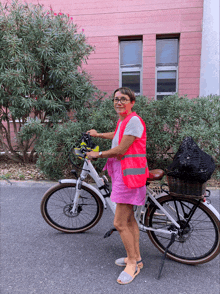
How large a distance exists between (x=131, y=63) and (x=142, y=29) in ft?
3.55

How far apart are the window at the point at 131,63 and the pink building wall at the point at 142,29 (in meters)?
0.33

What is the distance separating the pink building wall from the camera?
7.02 m

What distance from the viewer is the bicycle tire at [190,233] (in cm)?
224

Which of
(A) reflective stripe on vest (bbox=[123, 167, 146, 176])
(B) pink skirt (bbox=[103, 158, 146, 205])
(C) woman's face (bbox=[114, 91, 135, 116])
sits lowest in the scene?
(B) pink skirt (bbox=[103, 158, 146, 205])

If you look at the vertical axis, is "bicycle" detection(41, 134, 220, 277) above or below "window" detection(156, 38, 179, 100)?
below

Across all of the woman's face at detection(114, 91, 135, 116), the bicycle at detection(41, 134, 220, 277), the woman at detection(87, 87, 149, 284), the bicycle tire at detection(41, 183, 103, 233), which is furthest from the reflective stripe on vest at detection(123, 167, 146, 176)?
the bicycle tire at detection(41, 183, 103, 233)

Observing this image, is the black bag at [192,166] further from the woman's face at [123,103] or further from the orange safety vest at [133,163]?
the woman's face at [123,103]

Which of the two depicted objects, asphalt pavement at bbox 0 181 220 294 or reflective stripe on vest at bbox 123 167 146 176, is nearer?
reflective stripe on vest at bbox 123 167 146 176

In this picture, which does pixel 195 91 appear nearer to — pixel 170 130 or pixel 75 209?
pixel 170 130

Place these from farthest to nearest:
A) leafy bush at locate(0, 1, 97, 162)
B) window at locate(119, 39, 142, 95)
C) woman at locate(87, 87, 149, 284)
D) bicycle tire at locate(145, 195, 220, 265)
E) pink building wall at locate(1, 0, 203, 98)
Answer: window at locate(119, 39, 142, 95)
pink building wall at locate(1, 0, 203, 98)
leafy bush at locate(0, 1, 97, 162)
bicycle tire at locate(145, 195, 220, 265)
woman at locate(87, 87, 149, 284)

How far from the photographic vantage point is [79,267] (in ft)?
7.75

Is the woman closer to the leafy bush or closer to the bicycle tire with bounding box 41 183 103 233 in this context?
the bicycle tire with bounding box 41 183 103 233

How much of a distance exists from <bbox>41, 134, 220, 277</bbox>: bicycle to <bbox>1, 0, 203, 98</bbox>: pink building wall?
533cm

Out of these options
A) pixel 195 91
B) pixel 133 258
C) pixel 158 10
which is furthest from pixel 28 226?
pixel 158 10
